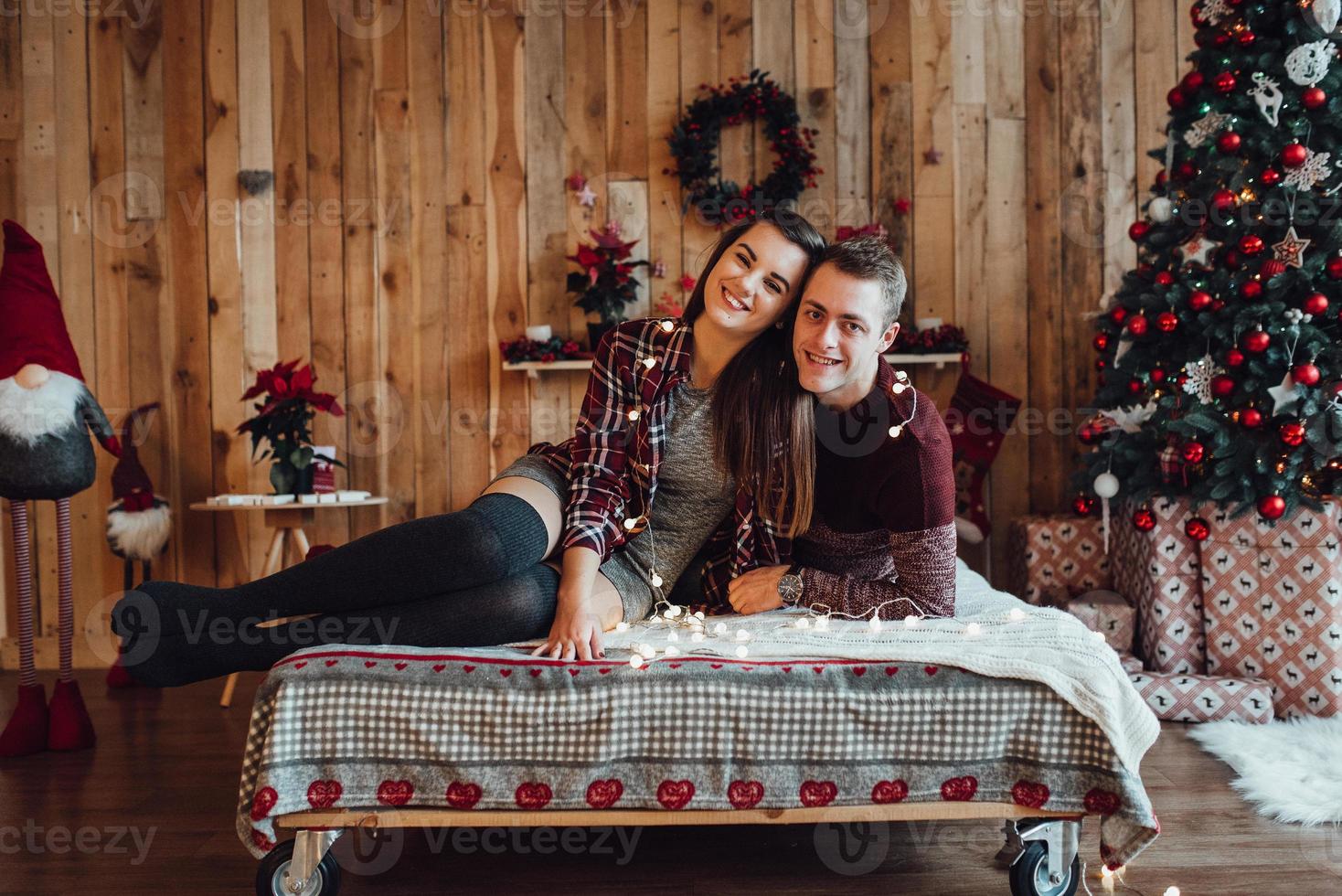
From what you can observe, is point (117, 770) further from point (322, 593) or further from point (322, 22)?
point (322, 22)

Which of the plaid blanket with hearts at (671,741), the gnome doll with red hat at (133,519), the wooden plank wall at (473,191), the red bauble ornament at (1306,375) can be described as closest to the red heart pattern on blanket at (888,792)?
the plaid blanket with hearts at (671,741)

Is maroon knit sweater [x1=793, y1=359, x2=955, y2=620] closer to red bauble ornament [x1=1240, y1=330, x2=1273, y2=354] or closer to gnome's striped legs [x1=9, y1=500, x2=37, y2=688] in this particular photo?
red bauble ornament [x1=1240, y1=330, x2=1273, y2=354]

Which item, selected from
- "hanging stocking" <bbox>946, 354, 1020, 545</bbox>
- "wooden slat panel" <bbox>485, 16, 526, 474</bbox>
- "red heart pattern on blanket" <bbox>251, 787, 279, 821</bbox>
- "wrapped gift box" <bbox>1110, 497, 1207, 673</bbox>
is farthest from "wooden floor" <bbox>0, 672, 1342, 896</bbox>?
"wooden slat panel" <bbox>485, 16, 526, 474</bbox>

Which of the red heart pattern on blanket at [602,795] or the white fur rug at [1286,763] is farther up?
the red heart pattern on blanket at [602,795]

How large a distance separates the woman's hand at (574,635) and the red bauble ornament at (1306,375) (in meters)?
1.81

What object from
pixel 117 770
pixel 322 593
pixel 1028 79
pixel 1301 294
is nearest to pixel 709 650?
pixel 322 593

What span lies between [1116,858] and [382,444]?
101 inches

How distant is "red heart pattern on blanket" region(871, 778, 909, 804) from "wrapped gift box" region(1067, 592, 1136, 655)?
149cm

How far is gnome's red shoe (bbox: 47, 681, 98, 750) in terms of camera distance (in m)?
2.06

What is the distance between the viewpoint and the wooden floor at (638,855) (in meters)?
1.38

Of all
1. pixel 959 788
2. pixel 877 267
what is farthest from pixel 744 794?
pixel 877 267

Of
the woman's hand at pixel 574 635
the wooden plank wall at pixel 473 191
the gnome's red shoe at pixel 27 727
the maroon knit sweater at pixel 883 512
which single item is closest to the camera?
the woman's hand at pixel 574 635

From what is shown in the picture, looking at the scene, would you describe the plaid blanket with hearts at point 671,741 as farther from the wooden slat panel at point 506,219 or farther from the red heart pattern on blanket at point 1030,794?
the wooden slat panel at point 506,219

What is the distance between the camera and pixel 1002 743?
4.06ft
